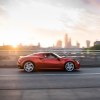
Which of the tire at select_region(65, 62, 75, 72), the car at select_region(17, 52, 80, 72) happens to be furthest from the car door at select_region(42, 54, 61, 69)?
the tire at select_region(65, 62, 75, 72)

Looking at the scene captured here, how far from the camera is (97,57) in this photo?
26812 mm

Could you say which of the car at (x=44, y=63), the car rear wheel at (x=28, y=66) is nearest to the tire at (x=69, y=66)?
the car at (x=44, y=63)

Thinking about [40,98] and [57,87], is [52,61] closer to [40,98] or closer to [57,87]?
[57,87]

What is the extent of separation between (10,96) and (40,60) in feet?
33.1

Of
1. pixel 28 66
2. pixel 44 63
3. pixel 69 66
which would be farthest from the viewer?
pixel 69 66

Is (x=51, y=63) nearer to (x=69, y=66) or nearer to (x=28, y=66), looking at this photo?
(x=69, y=66)

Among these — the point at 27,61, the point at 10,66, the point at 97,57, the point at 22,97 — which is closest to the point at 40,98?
the point at 22,97

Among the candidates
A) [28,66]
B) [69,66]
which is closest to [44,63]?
[28,66]

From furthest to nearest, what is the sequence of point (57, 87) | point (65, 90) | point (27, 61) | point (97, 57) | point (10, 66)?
point (97, 57) → point (10, 66) → point (27, 61) → point (57, 87) → point (65, 90)

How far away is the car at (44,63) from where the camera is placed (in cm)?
2039

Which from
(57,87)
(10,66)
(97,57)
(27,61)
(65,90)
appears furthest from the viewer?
(97,57)

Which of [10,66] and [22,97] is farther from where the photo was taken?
[10,66]

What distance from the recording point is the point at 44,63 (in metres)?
20.5

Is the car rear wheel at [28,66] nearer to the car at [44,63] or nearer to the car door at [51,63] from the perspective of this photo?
the car at [44,63]
